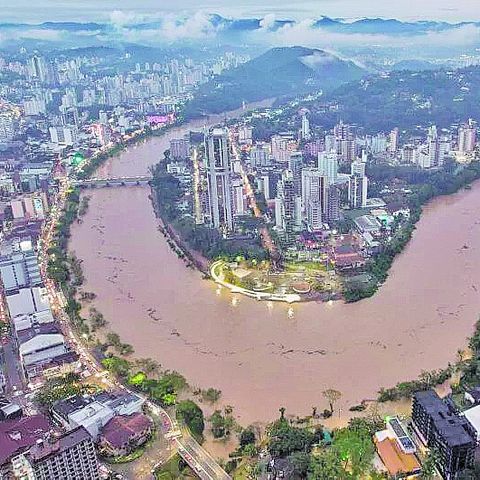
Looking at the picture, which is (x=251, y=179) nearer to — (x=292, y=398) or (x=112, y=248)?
(x=112, y=248)

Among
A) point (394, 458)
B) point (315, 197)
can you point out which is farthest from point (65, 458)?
point (315, 197)

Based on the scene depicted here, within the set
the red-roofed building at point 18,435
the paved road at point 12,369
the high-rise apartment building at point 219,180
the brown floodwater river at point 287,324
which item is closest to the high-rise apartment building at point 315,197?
the high-rise apartment building at point 219,180

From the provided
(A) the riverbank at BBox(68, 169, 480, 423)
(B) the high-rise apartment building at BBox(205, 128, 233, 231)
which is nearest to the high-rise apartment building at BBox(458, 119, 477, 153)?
(A) the riverbank at BBox(68, 169, 480, 423)

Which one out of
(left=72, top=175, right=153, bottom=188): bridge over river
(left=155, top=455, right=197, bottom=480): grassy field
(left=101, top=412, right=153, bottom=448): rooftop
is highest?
(left=101, top=412, right=153, bottom=448): rooftop

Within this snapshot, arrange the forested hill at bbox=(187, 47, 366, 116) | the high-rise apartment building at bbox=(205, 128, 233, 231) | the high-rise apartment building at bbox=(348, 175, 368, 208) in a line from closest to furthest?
the high-rise apartment building at bbox=(205, 128, 233, 231) < the high-rise apartment building at bbox=(348, 175, 368, 208) < the forested hill at bbox=(187, 47, 366, 116)

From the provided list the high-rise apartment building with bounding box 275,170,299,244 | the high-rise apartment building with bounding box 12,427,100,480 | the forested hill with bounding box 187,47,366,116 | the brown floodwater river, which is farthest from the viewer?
the forested hill with bounding box 187,47,366,116

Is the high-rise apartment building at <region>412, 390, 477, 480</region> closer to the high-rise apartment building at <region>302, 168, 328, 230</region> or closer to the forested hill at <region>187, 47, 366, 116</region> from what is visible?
the high-rise apartment building at <region>302, 168, 328, 230</region>

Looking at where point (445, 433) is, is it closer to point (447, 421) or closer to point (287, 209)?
point (447, 421)

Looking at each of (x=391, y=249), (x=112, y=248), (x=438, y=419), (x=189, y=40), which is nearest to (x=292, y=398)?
(x=438, y=419)
